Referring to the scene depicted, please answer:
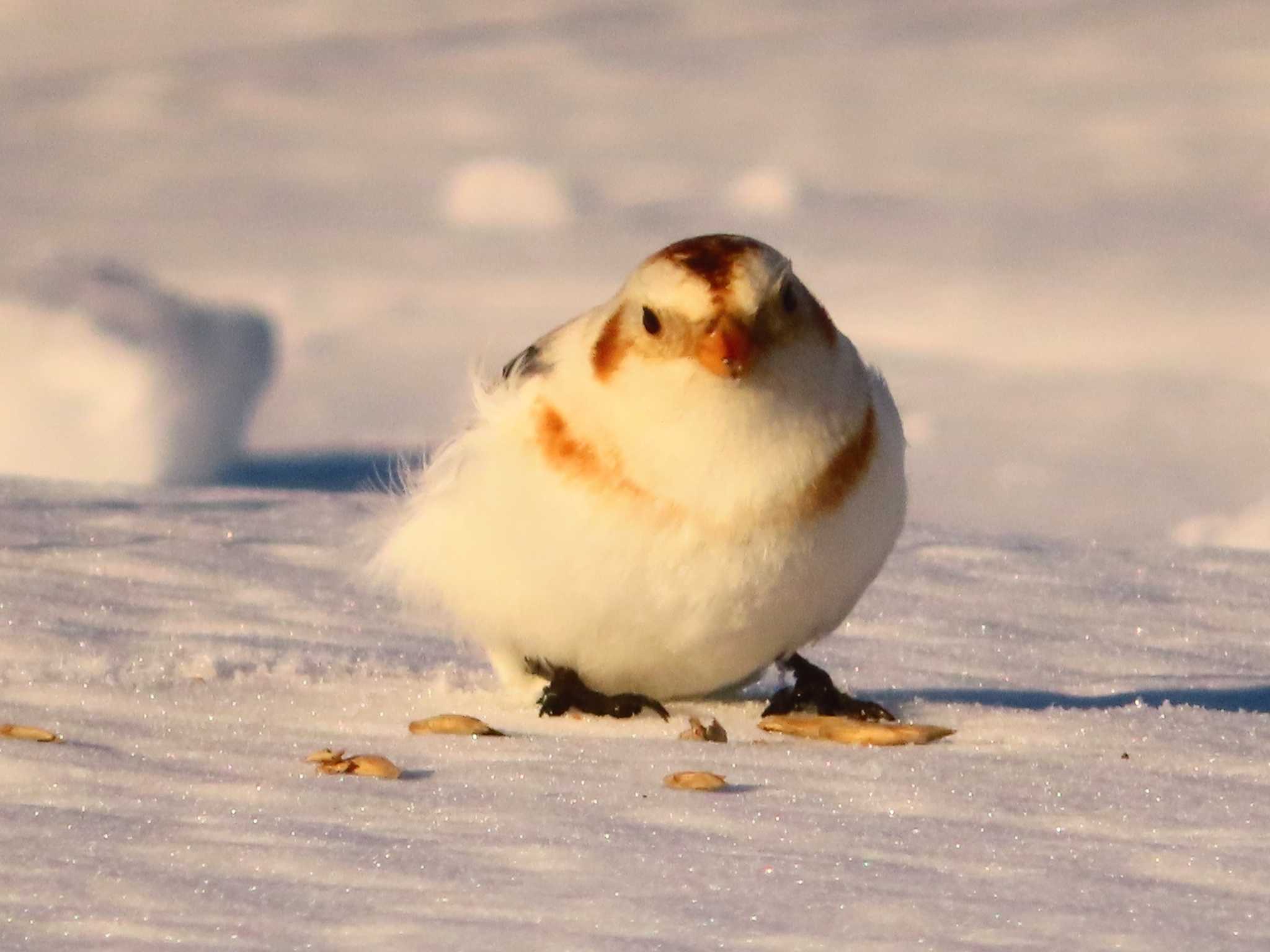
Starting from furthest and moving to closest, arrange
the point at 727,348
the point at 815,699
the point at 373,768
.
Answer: the point at 815,699
the point at 727,348
the point at 373,768

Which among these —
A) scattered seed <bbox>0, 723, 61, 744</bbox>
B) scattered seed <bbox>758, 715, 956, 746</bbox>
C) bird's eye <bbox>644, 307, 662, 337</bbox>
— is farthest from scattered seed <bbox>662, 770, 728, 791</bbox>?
scattered seed <bbox>0, 723, 61, 744</bbox>

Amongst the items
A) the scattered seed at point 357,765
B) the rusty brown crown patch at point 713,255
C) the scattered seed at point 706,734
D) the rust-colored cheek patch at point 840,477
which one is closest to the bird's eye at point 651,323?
the rusty brown crown patch at point 713,255

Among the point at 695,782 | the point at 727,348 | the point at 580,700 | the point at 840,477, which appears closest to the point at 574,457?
the point at 727,348

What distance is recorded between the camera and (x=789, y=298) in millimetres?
4188

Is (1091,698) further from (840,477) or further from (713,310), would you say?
(713,310)

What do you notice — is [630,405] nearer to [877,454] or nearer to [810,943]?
[877,454]

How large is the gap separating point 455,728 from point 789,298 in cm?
112

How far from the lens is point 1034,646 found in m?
6.12

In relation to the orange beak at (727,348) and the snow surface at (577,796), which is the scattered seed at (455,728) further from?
the orange beak at (727,348)

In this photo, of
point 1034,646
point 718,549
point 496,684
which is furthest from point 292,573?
point 718,549

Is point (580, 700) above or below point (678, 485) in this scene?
below

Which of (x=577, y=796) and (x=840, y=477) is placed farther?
(x=840, y=477)

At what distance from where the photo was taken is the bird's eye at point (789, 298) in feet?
13.7

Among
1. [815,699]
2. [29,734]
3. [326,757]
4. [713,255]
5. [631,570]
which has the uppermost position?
[713,255]
